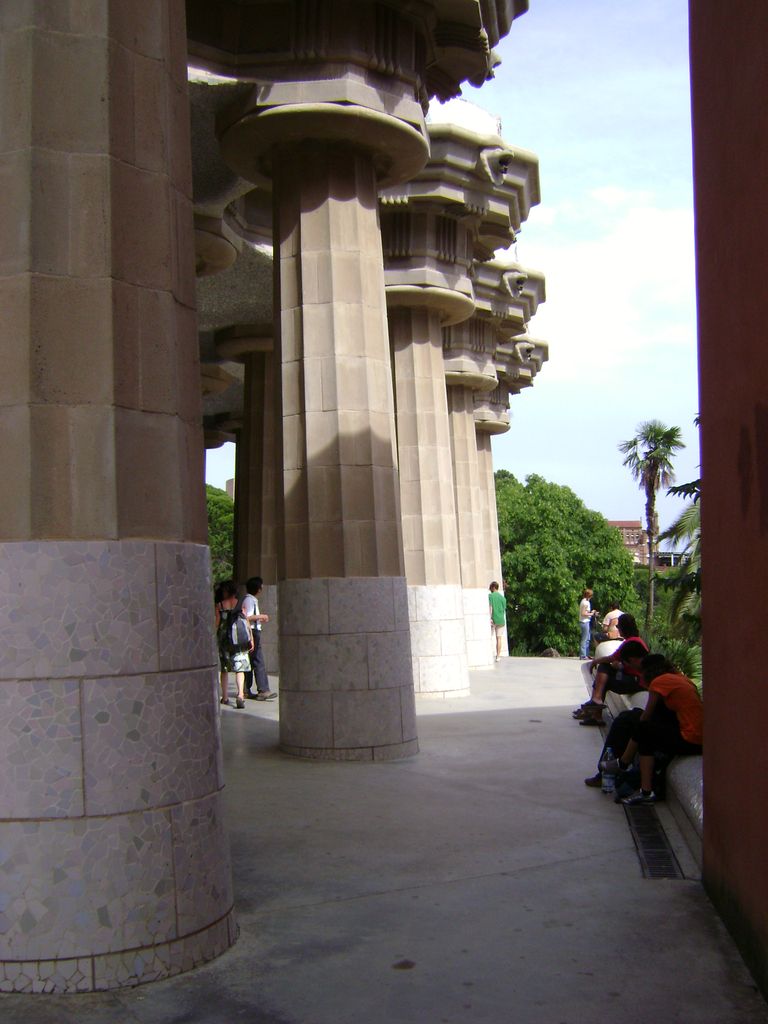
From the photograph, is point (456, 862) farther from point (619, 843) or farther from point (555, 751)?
point (555, 751)

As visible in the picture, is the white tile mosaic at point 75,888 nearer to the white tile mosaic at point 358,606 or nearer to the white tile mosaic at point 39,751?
the white tile mosaic at point 39,751

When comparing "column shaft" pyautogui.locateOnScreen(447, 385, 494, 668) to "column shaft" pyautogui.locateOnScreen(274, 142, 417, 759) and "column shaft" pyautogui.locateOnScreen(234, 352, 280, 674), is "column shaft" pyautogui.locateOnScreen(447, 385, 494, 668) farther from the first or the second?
"column shaft" pyautogui.locateOnScreen(274, 142, 417, 759)

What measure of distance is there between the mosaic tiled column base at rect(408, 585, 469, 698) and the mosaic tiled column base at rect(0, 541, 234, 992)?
49.2ft

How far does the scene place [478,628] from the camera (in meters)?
29.9

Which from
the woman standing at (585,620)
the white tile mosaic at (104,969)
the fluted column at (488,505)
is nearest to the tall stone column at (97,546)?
the white tile mosaic at (104,969)

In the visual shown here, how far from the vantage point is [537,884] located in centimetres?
748

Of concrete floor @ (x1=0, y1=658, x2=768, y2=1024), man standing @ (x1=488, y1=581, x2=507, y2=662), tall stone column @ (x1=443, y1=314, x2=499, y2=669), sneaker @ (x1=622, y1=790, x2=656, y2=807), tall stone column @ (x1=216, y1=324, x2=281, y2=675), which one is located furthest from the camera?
man standing @ (x1=488, y1=581, x2=507, y2=662)

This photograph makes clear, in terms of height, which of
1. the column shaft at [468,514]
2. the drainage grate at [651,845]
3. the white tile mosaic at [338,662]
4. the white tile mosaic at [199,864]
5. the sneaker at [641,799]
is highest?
the column shaft at [468,514]

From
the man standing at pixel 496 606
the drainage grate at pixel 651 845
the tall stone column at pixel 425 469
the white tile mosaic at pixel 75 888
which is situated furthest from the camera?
the man standing at pixel 496 606

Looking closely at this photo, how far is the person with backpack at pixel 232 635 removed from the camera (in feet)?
55.6

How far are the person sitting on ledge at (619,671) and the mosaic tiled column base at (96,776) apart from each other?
20.1 feet

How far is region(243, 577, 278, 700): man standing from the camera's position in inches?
667

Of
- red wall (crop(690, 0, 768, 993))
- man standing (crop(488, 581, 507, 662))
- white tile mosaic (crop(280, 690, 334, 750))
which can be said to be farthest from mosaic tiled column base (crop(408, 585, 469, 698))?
red wall (crop(690, 0, 768, 993))

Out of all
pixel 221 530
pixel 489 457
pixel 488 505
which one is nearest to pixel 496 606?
pixel 488 505
